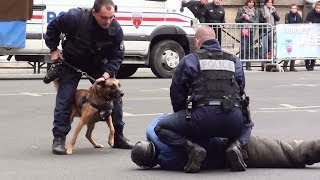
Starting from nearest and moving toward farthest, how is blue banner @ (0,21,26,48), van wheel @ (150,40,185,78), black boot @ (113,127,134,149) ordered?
1. black boot @ (113,127,134,149)
2. blue banner @ (0,21,26,48)
3. van wheel @ (150,40,185,78)

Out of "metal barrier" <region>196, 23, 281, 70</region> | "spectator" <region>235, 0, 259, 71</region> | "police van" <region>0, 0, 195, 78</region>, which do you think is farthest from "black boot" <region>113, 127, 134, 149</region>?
"spectator" <region>235, 0, 259, 71</region>

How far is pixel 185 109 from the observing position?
22.8 feet

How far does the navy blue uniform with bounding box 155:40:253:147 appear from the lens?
6812 millimetres

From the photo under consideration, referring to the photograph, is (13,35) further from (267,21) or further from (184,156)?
(184,156)

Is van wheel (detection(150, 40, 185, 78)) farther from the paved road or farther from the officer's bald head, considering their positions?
the officer's bald head

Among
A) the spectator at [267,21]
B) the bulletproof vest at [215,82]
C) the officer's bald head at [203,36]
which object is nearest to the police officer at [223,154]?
the bulletproof vest at [215,82]

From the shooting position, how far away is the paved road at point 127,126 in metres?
6.98

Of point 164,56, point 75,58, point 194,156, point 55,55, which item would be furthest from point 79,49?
point 164,56

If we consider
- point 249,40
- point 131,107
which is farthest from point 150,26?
point 131,107

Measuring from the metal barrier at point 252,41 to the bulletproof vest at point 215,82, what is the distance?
1390cm

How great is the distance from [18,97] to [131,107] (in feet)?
7.84

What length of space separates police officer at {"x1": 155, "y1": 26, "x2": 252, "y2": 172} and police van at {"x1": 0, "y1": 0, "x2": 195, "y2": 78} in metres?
10.5

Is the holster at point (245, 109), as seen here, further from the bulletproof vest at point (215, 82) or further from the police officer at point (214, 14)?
the police officer at point (214, 14)

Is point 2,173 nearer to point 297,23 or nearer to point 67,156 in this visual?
point 67,156
